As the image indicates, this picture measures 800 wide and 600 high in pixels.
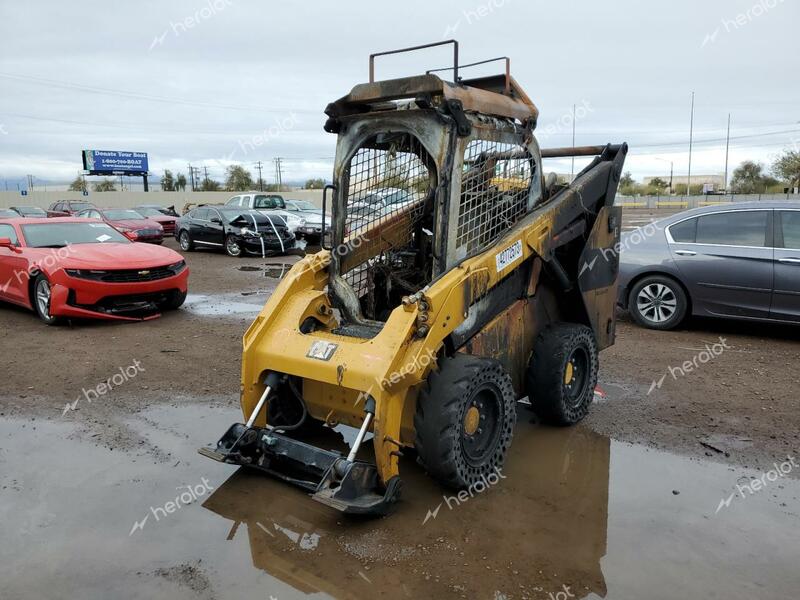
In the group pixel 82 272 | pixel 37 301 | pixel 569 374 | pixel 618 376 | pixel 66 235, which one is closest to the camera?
pixel 569 374

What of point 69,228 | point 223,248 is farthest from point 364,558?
point 223,248

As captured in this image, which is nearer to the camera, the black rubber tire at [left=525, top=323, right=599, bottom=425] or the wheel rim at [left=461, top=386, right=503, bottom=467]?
the wheel rim at [left=461, top=386, right=503, bottom=467]

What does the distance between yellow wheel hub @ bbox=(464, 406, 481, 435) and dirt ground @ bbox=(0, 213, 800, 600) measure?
17.3 inches

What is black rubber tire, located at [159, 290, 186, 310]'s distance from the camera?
9.30m

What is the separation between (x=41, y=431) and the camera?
501 centimetres

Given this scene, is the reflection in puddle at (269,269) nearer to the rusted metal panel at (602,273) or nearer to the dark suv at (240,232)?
the dark suv at (240,232)

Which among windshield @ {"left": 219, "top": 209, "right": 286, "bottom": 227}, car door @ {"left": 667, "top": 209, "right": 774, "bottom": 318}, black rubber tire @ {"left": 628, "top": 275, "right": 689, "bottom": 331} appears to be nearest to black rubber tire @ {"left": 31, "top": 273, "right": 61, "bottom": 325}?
black rubber tire @ {"left": 628, "top": 275, "right": 689, "bottom": 331}

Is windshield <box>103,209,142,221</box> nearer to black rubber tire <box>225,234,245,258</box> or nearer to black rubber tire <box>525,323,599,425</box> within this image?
black rubber tire <box>225,234,245,258</box>

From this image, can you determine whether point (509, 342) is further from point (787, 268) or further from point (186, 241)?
point (186, 241)

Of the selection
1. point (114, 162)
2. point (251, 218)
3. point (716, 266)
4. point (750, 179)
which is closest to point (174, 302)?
point (716, 266)

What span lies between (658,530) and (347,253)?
8.95ft

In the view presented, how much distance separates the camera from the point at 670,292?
7973mm

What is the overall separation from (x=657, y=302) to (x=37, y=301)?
8.34m

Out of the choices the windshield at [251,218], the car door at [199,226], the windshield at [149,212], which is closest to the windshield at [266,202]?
the car door at [199,226]
